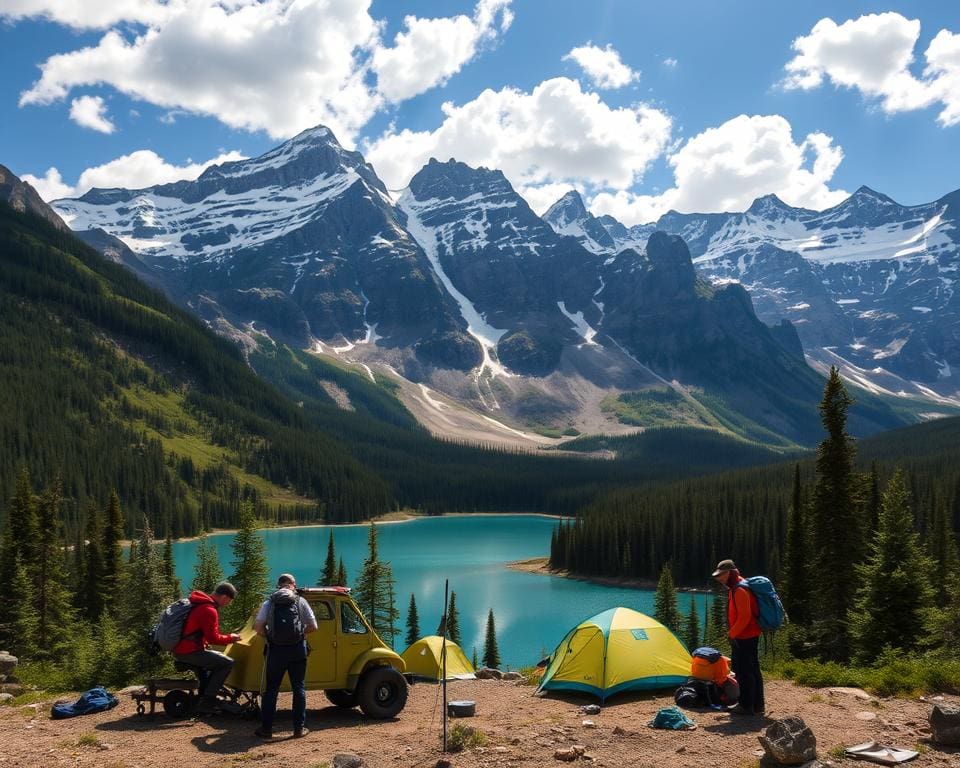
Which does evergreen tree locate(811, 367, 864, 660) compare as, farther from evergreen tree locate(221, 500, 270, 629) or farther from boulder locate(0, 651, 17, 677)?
boulder locate(0, 651, 17, 677)

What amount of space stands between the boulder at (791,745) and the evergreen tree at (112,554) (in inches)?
2175

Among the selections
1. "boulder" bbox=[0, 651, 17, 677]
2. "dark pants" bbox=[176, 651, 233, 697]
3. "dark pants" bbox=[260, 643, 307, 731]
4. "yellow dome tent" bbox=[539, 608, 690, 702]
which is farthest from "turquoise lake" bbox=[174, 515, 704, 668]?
"dark pants" bbox=[260, 643, 307, 731]

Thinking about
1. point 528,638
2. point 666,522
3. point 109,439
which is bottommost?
point 528,638

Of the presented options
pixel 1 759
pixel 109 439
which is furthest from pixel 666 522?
pixel 109 439

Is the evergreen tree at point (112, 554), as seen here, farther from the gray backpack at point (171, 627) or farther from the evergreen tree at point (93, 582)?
the gray backpack at point (171, 627)

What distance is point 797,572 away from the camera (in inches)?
1727

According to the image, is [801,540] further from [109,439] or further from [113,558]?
[109,439]

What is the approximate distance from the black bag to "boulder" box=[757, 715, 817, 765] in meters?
9.54

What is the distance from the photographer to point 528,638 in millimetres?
77438

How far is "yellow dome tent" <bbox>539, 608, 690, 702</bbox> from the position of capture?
20.4 meters

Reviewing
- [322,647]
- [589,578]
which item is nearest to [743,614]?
[322,647]

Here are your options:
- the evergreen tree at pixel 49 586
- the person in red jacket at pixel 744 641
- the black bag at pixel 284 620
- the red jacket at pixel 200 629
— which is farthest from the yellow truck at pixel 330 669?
the evergreen tree at pixel 49 586

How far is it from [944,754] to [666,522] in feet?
372

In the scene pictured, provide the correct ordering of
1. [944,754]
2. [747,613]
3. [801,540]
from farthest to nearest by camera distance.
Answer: [801,540]
[747,613]
[944,754]
